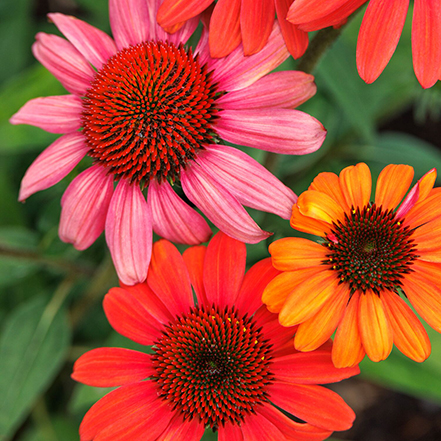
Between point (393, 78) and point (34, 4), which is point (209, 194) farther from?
point (34, 4)

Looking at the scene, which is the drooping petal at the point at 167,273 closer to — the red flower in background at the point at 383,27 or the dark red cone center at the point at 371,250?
the dark red cone center at the point at 371,250

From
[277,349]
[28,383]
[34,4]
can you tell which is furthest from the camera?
[34,4]

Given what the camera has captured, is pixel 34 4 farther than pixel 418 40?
Yes

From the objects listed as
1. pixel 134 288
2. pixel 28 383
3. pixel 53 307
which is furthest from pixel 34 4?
pixel 134 288

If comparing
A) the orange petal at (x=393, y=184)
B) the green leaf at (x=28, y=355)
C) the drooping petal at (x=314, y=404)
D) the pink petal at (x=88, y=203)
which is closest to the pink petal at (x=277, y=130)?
the orange petal at (x=393, y=184)

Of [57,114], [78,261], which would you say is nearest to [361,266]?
[57,114]

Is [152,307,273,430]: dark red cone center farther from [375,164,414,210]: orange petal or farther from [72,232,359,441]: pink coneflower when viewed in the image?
[375,164,414,210]: orange petal

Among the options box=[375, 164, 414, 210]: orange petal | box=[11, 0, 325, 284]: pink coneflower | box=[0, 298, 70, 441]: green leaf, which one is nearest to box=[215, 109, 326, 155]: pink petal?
box=[11, 0, 325, 284]: pink coneflower
